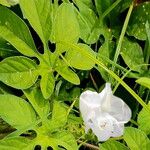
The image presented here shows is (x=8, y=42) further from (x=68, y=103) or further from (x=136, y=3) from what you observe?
(x=136, y=3)

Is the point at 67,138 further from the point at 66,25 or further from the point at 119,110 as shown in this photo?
the point at 66,25

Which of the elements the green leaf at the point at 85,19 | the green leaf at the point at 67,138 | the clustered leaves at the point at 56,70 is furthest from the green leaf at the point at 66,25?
the green leaf at the point at 67,138

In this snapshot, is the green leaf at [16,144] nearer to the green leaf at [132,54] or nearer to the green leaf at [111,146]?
the green leaf at [111,146]

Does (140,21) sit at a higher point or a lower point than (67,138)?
higher

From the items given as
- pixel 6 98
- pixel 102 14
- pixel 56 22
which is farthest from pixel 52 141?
pixel 102 14

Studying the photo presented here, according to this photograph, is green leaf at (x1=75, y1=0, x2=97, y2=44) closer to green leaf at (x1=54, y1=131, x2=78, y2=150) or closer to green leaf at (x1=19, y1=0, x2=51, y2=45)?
green leaf at (x1=19, y1=0, x2=51, y2=45)

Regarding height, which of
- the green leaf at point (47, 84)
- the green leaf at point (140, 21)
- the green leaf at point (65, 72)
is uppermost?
the green leaf at point (140, 21)

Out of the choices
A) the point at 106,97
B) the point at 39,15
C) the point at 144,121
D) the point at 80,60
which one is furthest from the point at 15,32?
the point at 144,121
